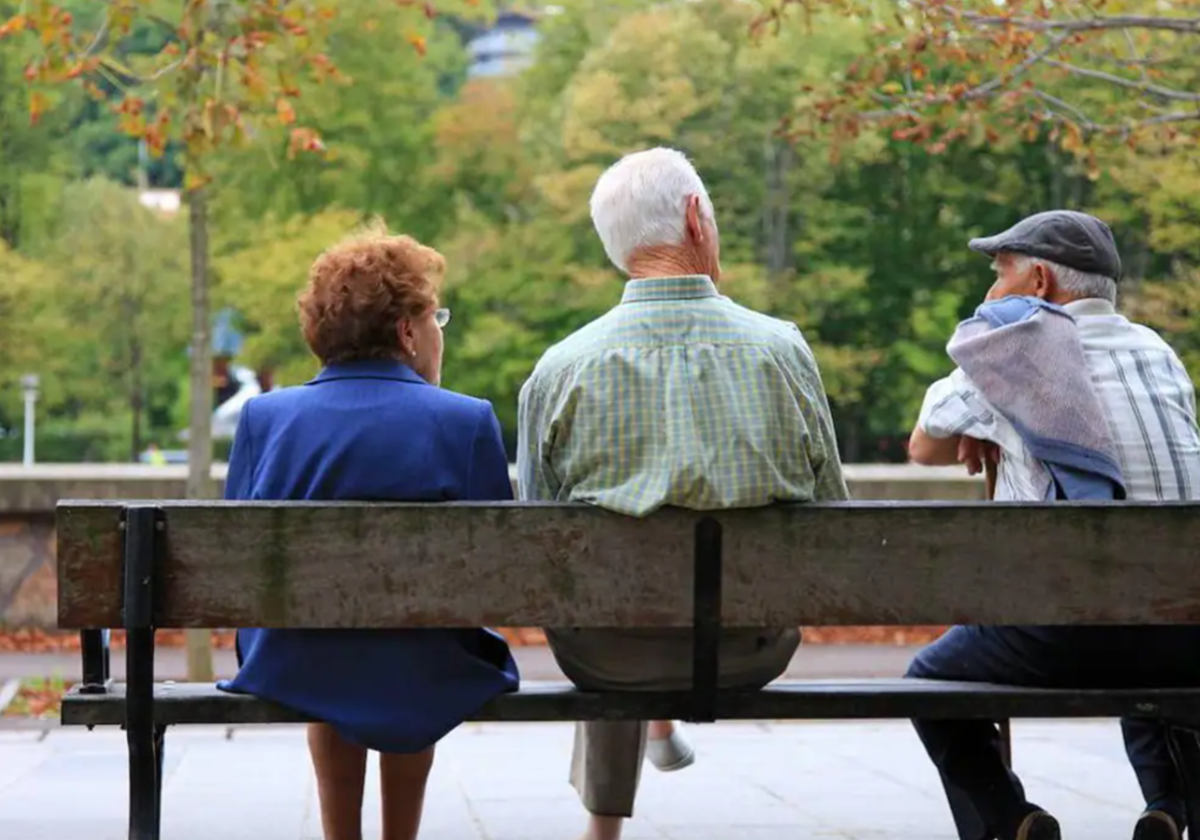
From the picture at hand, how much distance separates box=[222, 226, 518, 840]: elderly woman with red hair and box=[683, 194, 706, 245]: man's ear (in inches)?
23.2

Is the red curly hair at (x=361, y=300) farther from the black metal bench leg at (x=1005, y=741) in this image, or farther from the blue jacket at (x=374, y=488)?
the black metal bench leg at (x=1005, y=741)

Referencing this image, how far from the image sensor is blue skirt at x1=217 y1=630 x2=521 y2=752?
13.7ft

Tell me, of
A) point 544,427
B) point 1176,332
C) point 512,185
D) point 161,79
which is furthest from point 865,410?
point 544,427

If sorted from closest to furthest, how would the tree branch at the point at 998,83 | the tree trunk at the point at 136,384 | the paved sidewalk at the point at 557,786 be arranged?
the paved sidewalk at the point at 557,786 < the tree branch at the point at 998,83 < the tree trunk at the point at 136,384

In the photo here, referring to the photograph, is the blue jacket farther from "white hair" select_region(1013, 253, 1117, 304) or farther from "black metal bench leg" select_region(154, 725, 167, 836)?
"white hair" select_region(1013, 253, 1117, 304)

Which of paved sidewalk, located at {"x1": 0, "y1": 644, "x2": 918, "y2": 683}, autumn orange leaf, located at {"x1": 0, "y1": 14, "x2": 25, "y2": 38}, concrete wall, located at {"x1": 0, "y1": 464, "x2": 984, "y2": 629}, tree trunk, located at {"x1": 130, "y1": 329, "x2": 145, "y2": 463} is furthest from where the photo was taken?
tree trunk, located at {"x1": 130, "y1": 329, "x2": 145, "y2": 463}

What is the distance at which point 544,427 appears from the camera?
170 inches

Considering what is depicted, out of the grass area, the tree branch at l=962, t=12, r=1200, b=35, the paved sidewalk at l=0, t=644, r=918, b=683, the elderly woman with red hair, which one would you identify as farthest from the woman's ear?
the paved sidewalk at l=0, t=644, r=918, b=683

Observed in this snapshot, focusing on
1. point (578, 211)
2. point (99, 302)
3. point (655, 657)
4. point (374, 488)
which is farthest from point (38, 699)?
point (99, 302)

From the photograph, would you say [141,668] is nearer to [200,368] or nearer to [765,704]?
[765,704]

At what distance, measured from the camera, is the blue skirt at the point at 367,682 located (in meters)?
4.18

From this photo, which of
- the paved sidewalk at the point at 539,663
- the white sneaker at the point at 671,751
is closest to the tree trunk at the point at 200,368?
the paved sidewalk at the point at 539,663

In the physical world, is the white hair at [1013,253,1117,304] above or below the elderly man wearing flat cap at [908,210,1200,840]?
above

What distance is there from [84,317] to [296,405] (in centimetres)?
4023
